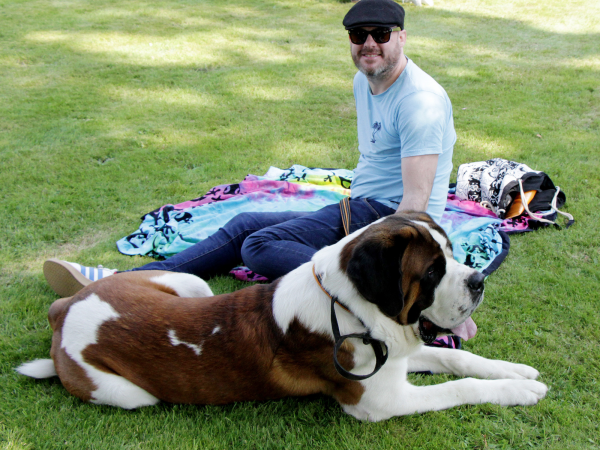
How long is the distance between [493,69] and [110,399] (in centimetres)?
1052

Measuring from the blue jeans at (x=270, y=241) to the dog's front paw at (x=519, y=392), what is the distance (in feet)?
5.36

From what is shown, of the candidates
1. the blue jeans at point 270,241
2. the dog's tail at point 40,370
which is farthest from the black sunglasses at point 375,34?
the dog's tail at point 40,370

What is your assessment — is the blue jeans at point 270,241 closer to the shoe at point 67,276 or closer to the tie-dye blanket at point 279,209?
the tie-dye blanket at point 279,209

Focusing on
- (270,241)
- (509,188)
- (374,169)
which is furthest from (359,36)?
(509,188)

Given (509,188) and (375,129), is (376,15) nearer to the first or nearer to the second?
(375,129)

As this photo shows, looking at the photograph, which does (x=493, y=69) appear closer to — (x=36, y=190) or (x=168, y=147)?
(x=168, y=147)

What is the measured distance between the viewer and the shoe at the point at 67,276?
401 cm

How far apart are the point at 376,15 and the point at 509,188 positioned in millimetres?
2614

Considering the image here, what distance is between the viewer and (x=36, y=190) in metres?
6.31

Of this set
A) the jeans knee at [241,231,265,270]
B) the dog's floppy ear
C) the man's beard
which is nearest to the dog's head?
the dog's floppy ear

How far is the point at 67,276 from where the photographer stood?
4.04 metres

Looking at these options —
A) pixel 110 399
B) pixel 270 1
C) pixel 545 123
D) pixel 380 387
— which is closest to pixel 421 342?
pixel 380 387

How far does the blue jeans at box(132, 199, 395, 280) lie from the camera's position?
3.90 metres

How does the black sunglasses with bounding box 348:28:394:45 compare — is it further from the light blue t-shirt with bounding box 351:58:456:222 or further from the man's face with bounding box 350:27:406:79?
the light blue t-shirt with bounding box 351:58:456:222
